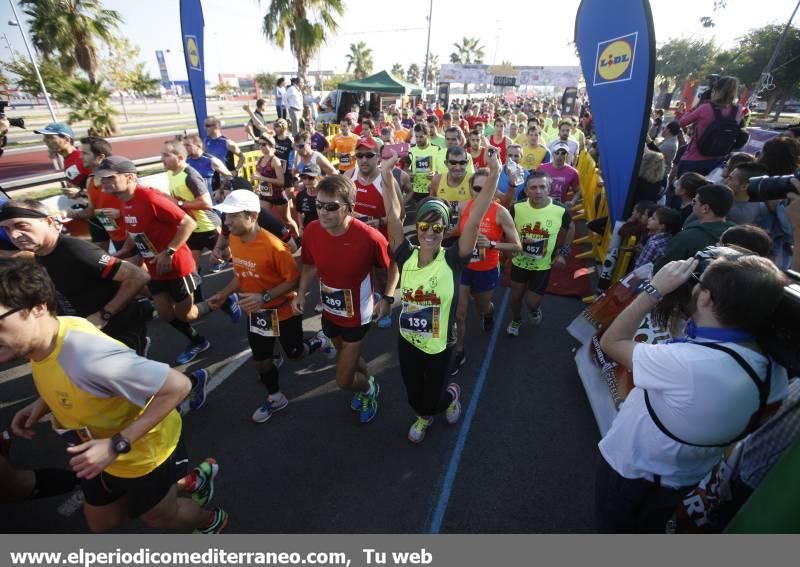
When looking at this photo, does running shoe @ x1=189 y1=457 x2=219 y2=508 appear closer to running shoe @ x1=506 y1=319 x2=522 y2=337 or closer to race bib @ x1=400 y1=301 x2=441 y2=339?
race bib @ x1=400 y1=301 x2=441 y2=339

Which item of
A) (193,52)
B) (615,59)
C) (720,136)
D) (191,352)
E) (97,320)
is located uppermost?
(193,52)

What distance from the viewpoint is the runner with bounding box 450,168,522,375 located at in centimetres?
372

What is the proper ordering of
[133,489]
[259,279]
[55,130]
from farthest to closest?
1. [55,130]
2. [259,279]
3. [133,489]

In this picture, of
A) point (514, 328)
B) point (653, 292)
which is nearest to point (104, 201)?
point (514, 328)

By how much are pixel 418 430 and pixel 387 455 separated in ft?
1.07

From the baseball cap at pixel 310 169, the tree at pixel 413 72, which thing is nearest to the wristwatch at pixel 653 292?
the baseball cap at pixel 310 169

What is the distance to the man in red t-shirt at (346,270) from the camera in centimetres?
292

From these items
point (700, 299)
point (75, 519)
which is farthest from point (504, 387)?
point (75, 519)

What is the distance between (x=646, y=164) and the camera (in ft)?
15.7

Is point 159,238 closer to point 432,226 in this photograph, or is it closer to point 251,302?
point 251,302

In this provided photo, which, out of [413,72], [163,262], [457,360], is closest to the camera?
[163,262]

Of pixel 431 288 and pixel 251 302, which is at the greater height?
pixel 431 288

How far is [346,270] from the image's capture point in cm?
301

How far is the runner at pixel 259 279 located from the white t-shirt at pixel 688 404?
8.41ft
